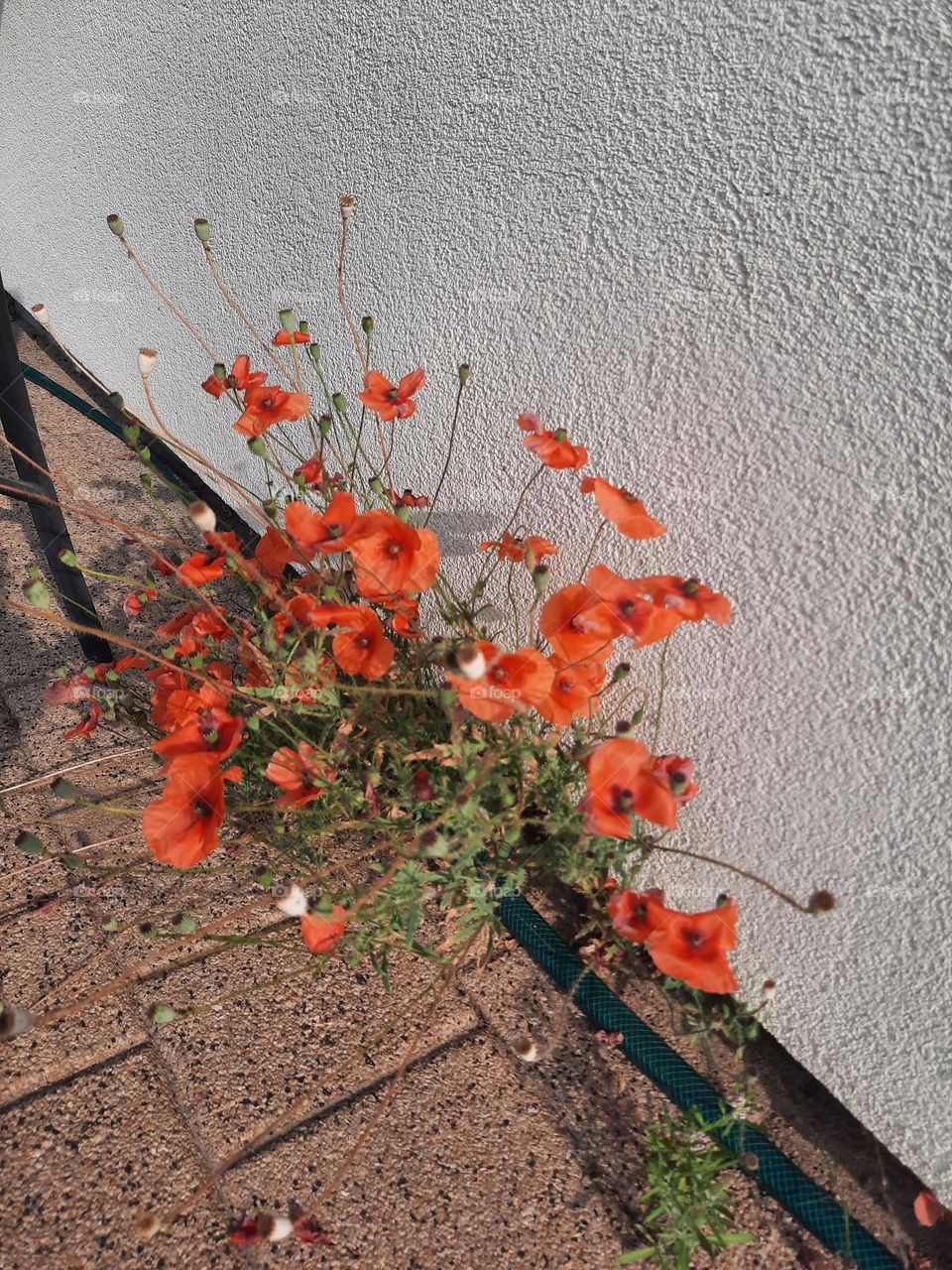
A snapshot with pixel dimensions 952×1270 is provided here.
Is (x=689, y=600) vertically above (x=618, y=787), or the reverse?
(x=689, y=600)

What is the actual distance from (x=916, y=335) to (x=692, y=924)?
2.65ft

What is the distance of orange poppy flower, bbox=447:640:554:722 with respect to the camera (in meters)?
1.18

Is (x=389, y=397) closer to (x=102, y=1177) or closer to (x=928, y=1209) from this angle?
(x=102, y=1177)

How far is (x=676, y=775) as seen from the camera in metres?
1.14

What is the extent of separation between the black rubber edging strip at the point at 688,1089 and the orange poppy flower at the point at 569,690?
0.39m

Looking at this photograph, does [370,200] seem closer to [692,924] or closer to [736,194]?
[736,194]

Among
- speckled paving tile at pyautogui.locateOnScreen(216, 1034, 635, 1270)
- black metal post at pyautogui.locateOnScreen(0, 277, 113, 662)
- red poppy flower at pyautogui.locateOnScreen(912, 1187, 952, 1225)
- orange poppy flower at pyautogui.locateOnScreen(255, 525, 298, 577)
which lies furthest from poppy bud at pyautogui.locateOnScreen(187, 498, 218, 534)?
red poppy flower at pyautogui.locateOnScreen(912, 1187, 952, 1225)

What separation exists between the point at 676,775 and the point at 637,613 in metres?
0.22

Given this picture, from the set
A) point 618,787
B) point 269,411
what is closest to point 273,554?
point 269,411

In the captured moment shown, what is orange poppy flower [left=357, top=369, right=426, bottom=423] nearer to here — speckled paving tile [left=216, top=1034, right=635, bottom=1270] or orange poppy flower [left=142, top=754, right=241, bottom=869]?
orange poppy flower [left=142, top=754, right=241, bottom=869]

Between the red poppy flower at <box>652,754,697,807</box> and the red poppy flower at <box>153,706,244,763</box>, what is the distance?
61cm

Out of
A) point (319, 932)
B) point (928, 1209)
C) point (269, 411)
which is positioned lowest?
point (928, 1209)

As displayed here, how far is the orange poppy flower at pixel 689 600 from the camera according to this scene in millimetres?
1178

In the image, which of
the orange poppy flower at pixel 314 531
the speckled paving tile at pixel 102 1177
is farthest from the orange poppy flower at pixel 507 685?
the speckled paving tile at pixel 102 1177
